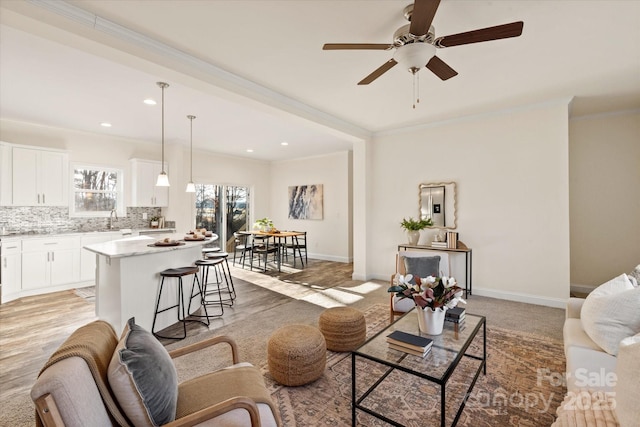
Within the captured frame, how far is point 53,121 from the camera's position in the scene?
4840 millimetres

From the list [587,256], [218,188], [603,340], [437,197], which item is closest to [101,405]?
[603,340]

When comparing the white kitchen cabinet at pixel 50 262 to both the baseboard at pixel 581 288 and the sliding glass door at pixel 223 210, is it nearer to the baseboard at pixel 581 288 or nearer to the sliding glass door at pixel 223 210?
the sliding glass door at pixel 223 210

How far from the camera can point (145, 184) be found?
20.0ft

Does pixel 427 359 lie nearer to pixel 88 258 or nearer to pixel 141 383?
pixel 141 383

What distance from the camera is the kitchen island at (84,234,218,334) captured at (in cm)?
296

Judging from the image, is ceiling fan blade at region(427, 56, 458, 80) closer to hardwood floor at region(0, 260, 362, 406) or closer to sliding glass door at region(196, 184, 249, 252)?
hardwood floor at region(0, 260, 362, 406)

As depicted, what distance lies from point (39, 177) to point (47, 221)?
31.9 inches

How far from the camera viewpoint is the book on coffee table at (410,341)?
184 centimetres

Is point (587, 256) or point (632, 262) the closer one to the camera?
point (632, 262)

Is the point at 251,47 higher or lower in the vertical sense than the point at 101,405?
higher

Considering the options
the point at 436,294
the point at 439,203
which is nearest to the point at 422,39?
the point at 436,294

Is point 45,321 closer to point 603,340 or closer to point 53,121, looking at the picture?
point 53,121

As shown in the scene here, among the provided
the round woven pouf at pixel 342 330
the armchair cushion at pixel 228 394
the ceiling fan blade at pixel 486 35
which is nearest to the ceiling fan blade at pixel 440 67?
the ceiling fan blade at pixel 486 35

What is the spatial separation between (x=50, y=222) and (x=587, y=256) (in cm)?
902
